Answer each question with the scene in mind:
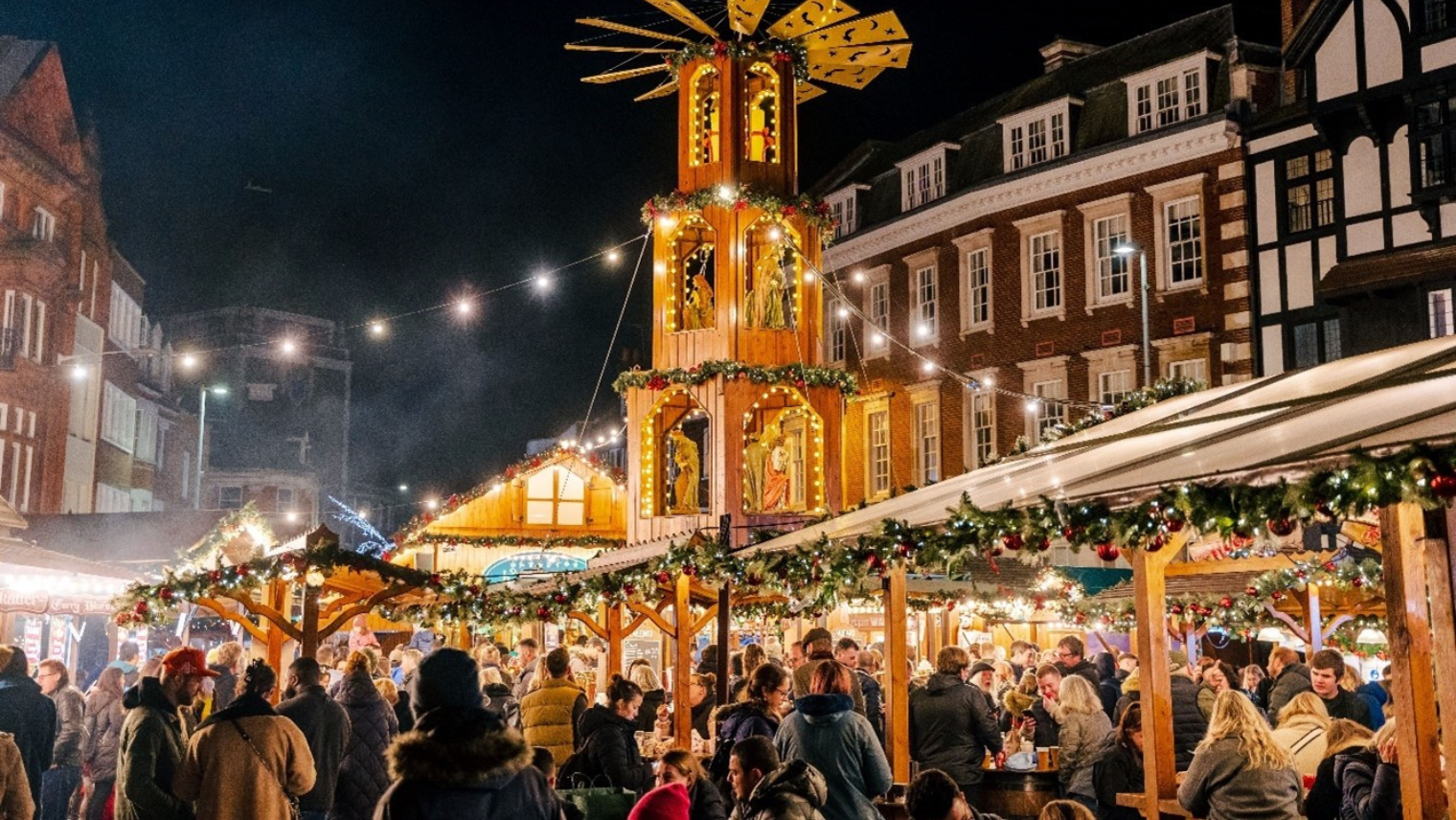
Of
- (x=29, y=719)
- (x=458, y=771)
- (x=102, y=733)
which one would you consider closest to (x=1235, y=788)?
(x=458, y=771)

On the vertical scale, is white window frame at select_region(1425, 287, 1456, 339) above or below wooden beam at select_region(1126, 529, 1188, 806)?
above

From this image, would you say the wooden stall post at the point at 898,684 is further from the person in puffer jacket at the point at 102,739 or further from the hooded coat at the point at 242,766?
the person in puffer jacket at the point at 102,739

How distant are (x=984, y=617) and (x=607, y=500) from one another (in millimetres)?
9747

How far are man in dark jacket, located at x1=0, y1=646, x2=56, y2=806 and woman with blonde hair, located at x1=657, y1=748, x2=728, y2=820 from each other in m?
5.31

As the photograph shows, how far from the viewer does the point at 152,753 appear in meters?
7.67

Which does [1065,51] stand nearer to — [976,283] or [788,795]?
[976,283]

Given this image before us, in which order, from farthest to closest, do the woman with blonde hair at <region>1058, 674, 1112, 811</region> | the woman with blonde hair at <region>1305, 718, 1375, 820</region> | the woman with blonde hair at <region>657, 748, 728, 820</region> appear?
the woman with blonde hair at <region>1058, 674, 1112, 811</region> < the woman with blonde hair at <region>1305, 718, 1375, 820</region> < the woman with blonde hair at <region>657, 748, 728, 820</region>

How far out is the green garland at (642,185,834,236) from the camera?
839 inches

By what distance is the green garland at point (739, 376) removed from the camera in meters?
21.0

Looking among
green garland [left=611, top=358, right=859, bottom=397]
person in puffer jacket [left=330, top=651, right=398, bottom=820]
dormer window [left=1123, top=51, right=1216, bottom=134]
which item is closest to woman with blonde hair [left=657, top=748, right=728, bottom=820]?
person in puffer jacket [left=330, top=651, right=398, bottom=820]

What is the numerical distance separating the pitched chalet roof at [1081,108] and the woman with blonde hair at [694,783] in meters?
21.2

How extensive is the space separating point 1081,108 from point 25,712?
23.8 m

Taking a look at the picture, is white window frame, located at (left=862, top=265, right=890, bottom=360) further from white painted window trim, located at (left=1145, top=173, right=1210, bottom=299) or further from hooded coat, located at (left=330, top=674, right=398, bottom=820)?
hooded coat, located at (left=330, top=674, right=398, bottom=820)

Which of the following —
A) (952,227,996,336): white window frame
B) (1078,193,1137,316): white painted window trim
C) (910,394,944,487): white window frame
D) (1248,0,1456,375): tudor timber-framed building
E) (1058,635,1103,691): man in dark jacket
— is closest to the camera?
(1058,635,1103,691): man in dark jacket
